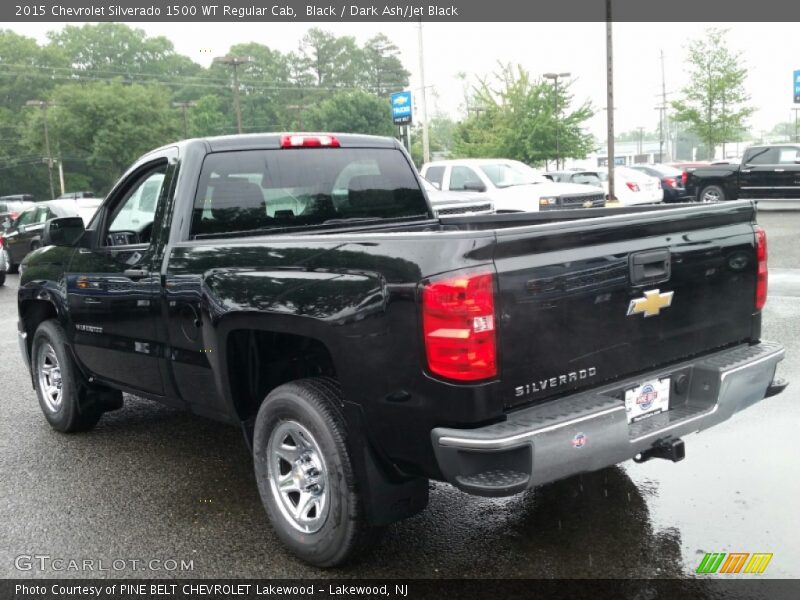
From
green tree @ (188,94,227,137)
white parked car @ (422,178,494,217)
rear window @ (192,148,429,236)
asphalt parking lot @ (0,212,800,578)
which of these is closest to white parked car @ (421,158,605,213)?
white parked car @ (422,178,494,217)

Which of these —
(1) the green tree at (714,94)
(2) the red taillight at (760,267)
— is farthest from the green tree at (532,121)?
(2) the red taillight at (760,267)

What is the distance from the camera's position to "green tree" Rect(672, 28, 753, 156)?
41.6m

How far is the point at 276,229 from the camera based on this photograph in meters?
4.62

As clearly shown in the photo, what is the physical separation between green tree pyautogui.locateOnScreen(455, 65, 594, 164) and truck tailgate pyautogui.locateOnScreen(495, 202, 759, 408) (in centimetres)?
3456

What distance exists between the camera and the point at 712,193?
976 inches

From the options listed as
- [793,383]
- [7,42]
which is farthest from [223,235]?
[7,42]

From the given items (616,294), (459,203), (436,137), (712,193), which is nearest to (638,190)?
(712,193)

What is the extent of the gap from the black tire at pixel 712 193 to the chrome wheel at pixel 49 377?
21.9 m

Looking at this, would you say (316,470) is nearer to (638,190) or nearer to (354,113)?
(638,190)

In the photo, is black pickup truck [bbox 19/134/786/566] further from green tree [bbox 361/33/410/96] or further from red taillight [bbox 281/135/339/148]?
green tree [bbox 361/33/410/96]

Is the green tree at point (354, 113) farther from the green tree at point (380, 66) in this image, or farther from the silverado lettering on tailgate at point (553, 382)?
the silverado lettering on tailgate at point (553, 382)

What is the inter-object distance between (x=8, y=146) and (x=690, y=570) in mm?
82932

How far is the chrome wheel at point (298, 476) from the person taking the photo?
11.8 feet

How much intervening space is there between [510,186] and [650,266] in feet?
48.2
